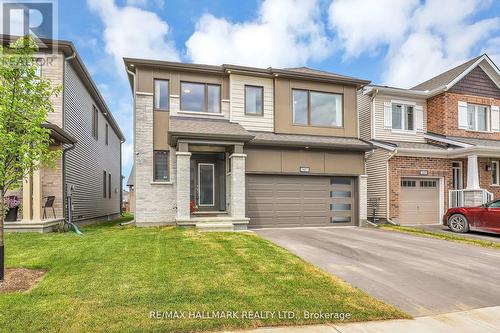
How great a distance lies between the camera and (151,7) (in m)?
13.8

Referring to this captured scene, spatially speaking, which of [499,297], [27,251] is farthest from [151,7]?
[499,297]

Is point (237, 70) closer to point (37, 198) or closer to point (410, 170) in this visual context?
point (37, 198)

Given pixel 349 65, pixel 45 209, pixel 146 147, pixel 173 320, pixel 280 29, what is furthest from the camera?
pixel 349 65

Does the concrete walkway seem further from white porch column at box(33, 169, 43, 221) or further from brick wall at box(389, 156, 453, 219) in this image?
brick wall at box(389, 156, 453, 219)

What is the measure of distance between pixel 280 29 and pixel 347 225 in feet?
34.3

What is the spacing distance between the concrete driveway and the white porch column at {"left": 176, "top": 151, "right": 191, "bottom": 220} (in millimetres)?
2947

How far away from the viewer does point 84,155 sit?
14641 millimetres

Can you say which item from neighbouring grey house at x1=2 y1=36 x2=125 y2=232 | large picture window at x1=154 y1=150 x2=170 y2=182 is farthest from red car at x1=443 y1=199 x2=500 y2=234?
neighbouring grey house at x1=2 y1=36 x2=125 y2=232

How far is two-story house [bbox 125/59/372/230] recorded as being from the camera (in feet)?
37.9

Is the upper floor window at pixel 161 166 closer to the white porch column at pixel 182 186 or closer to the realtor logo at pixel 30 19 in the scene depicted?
the white porch column at pixel 182 186

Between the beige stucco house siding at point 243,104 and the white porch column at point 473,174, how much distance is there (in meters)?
9.06

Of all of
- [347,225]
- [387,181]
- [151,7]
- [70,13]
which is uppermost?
[151,7]

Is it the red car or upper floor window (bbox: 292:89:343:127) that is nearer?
the red car

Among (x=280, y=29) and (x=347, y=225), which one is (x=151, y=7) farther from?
(x=347, y=225)
